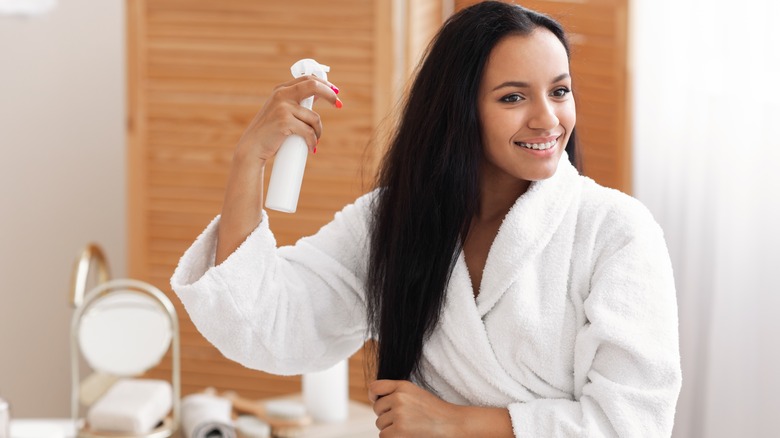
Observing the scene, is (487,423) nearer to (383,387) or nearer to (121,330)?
(383,387)

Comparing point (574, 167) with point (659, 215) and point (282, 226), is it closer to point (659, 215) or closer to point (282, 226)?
point (659, 215)

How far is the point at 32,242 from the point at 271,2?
1.10 meters

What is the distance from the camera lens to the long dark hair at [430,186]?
3.58ft

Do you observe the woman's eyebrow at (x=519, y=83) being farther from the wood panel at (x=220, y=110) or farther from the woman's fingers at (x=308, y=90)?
the wood panel at (x=220, y=110)

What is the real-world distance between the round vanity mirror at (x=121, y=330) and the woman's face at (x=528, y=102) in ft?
3.31

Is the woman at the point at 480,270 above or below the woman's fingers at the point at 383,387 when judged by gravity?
above

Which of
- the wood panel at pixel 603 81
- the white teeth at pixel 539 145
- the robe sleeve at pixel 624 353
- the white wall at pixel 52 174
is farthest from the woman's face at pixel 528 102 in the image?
the white wall at pixel 52 174

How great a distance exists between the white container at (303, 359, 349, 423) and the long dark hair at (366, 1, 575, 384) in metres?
0.78

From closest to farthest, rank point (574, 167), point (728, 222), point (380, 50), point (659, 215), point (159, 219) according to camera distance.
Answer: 1. point (574, 167)
2. point (728, 222)
3. point (659, 215)
4. point (380, 50)
5. point (159, 219)

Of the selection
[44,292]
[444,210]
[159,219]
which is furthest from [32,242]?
[444,210]

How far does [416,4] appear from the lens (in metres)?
2.20

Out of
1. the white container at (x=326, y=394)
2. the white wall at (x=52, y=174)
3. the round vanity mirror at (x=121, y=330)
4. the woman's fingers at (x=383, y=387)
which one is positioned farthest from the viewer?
the white wall at (x=52, y=174)

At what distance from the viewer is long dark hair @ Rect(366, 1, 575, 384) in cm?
109

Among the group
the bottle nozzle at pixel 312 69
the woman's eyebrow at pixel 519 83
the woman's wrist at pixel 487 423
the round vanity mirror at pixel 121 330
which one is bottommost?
the round vanity mirror at pixel 121 330
